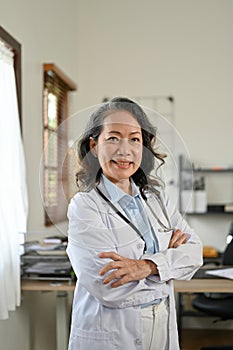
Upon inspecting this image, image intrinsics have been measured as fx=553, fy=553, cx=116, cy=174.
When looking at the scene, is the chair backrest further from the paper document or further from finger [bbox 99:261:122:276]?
finger [bbox 99:261:122:276]

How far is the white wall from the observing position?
482 centimetres

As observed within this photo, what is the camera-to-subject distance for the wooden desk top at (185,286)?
8.64 feet

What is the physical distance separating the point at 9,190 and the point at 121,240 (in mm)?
1141

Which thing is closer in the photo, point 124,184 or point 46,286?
point 124,184

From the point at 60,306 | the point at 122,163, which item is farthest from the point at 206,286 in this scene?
the point at 122,163

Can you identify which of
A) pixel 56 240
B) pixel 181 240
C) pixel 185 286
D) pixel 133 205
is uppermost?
pixel 133 205

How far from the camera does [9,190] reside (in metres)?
2.57

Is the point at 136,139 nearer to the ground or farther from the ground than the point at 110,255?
farther from the ground

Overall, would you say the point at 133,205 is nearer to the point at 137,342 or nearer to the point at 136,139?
the point at 136,139

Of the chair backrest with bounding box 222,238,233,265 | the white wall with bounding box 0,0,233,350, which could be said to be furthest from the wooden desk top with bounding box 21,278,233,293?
the white wall with bounding box 0,0,233,350

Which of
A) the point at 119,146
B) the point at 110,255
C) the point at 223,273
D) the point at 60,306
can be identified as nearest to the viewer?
the point at 119,146

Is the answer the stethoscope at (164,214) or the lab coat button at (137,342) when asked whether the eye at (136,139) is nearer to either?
the stethoscope at (164,214)

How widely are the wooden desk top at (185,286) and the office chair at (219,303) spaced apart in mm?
794

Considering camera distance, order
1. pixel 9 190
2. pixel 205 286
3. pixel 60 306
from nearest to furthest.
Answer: pixel 9 190, pixel 205 286, pixel 60 306
